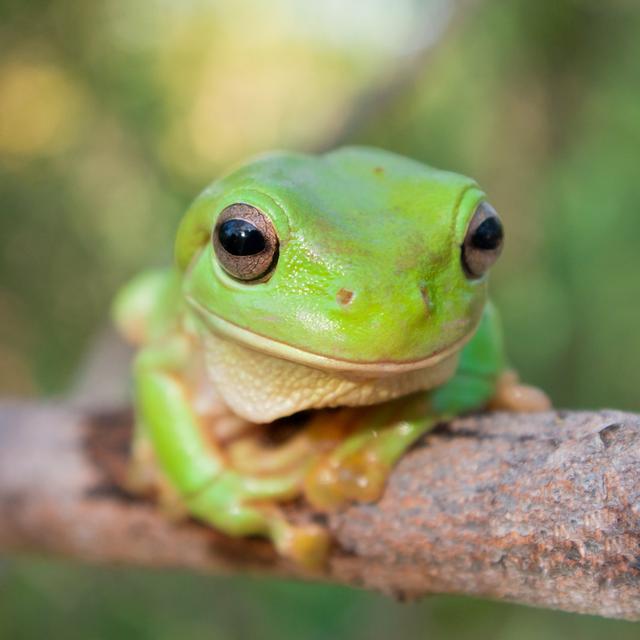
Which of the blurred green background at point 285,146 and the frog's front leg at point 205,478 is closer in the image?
the frog's front leg at point 205,478

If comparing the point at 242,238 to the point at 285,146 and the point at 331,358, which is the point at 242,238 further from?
the point at 285,146

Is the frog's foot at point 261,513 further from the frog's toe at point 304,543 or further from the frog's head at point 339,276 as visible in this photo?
the frog's head at point 339,276

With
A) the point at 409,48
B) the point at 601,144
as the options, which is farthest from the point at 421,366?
the point at 601,144

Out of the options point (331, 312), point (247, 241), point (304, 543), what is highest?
point (247, 241)

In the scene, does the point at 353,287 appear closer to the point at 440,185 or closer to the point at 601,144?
the point at 440,185

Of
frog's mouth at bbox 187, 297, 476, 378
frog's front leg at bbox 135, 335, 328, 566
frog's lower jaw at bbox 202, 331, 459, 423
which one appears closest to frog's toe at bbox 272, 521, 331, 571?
frog's front leg at bbox 135, 335, 328, 566

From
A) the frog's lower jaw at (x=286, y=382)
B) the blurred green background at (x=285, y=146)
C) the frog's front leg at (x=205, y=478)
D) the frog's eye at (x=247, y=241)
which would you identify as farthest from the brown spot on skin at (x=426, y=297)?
the blurred green background at (x=285, y=146)

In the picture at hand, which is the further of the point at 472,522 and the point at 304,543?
the point at 304,543

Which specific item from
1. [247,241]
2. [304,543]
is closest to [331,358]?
[247,241]
